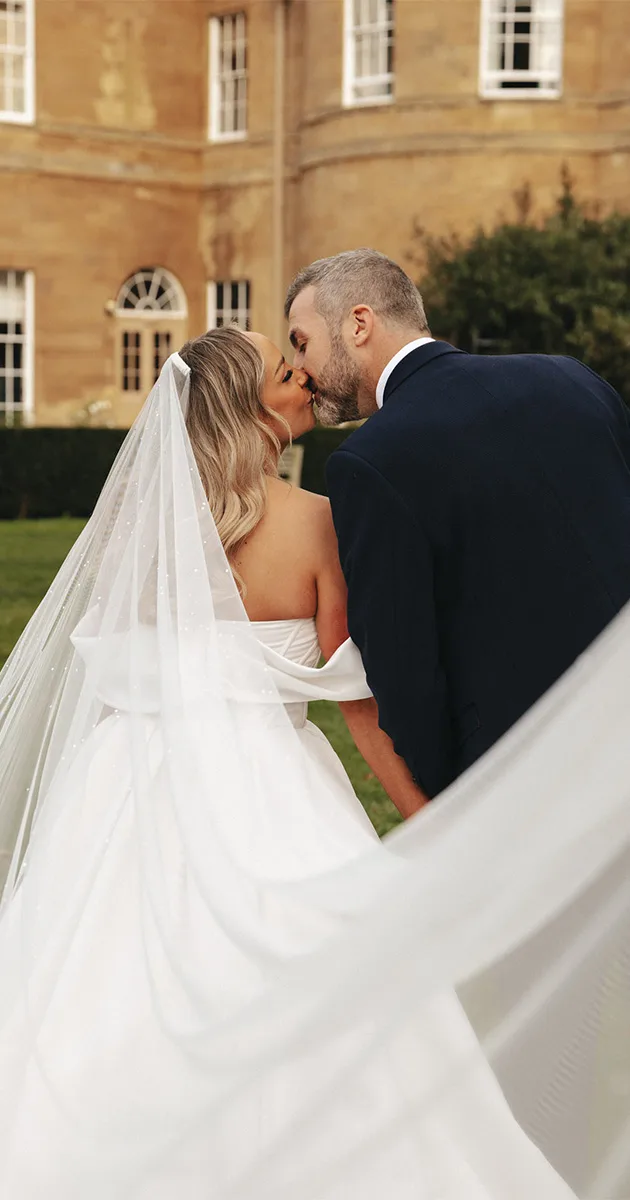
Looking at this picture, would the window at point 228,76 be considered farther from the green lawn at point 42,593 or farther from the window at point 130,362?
the green lawn at point 42,593

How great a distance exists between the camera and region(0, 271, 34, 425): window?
24156mm

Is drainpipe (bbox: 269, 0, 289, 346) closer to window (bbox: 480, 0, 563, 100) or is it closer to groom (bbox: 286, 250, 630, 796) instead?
window (bbox: 480, 0, 563, 100)

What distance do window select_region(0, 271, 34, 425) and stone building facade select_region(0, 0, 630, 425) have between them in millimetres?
31

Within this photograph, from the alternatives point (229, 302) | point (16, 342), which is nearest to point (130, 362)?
point (16, 342)

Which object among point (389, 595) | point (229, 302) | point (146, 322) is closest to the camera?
point (389, 595)

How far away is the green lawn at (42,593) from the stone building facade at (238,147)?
6760 millimetres

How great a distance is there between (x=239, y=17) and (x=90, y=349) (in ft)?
19.5

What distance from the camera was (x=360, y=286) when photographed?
10.2 ft

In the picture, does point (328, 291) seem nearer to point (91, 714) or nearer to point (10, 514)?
point (91, 714)

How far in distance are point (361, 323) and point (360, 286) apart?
0.24ft

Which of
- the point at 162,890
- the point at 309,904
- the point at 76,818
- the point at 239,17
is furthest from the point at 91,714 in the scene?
the point at 239,17

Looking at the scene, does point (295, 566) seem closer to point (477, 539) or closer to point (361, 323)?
point (477, 539)

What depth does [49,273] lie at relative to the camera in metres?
24.0

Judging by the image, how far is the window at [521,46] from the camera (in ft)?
70.3
